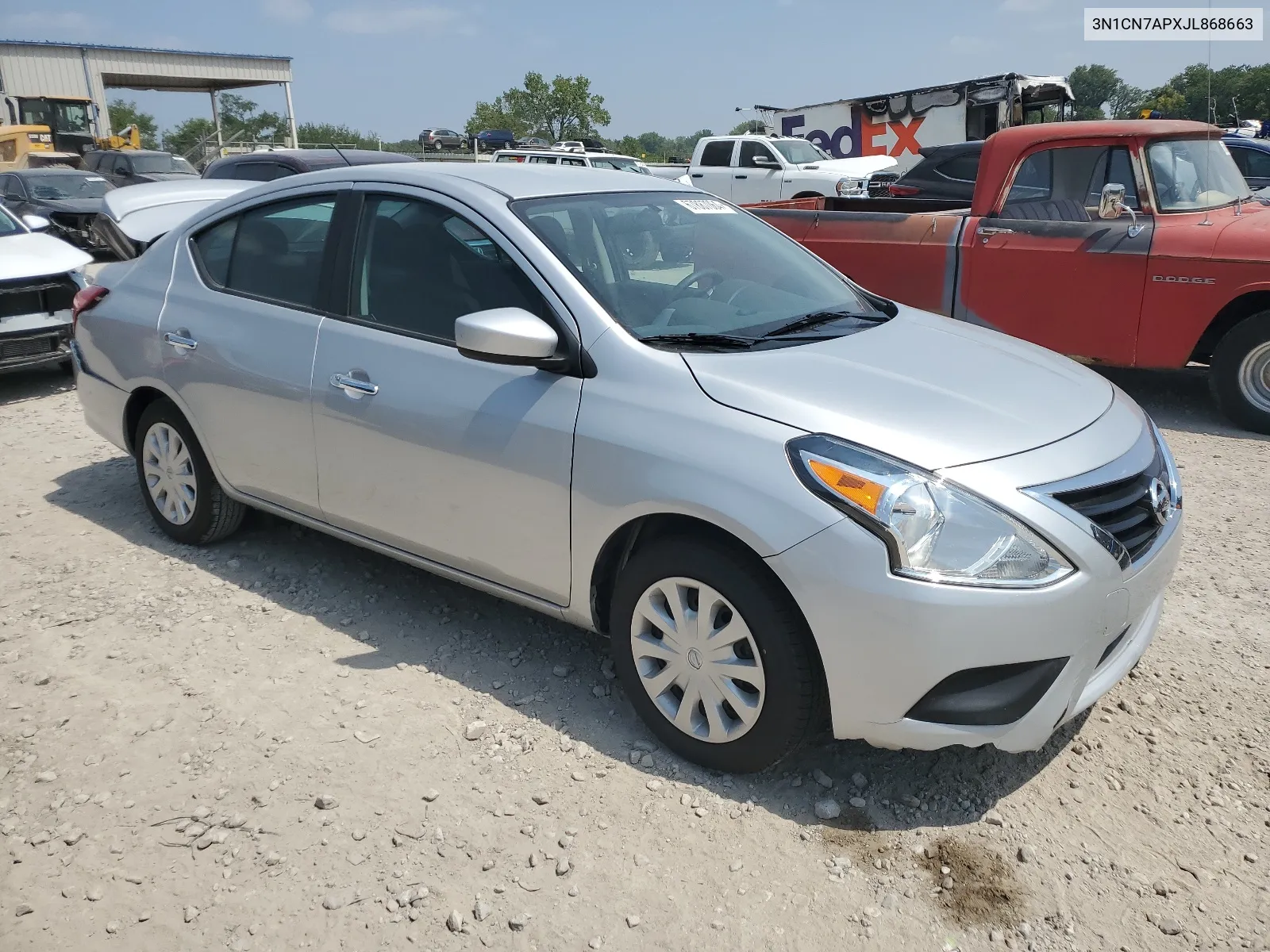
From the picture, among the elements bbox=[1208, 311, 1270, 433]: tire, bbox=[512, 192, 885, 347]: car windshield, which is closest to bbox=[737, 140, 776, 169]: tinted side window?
bbox=[1208, 311, 1270, 433]: tire

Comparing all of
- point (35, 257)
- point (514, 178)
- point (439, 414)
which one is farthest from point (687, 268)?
point (35, 257)

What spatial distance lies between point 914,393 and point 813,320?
2.30 feet

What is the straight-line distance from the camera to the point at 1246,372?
642cm

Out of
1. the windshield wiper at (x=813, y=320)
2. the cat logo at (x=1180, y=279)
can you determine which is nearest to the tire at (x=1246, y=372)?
the cat logo at (x=1180, y=279)

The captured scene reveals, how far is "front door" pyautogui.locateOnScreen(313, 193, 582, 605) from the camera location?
3.21 meters

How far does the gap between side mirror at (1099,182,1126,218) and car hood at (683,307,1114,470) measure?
3.46 meters

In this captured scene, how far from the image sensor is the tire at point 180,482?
454 centimetres

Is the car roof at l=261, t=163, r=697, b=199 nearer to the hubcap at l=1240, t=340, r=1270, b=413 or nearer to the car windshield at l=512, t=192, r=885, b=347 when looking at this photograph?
the car windshield at l=512, t=192, r=885, b=347

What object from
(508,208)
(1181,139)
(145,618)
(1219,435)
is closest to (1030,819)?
(508,208)

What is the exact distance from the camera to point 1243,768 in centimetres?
302

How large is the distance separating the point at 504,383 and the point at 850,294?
1.51 m

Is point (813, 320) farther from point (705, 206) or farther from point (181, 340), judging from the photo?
point (181, 340)

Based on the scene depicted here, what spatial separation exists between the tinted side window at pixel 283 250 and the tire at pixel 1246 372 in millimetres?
5580

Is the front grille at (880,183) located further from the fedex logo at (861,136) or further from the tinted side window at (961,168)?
the fedex logo at (861,136)
